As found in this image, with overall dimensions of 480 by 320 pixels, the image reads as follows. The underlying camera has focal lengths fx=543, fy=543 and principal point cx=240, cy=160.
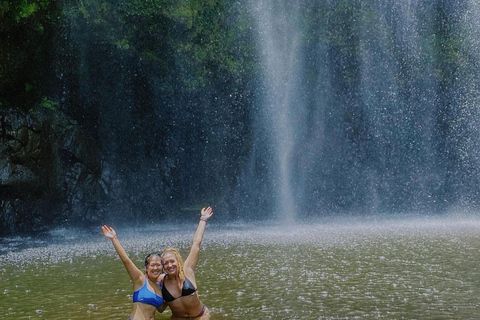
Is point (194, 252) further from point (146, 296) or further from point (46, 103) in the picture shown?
point (46, 103)

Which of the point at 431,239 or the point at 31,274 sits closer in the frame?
the point at 31,274

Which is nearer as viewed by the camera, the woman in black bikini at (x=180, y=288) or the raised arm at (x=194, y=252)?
the woman in black bikini at (x=180, y=288)

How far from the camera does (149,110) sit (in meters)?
23.9

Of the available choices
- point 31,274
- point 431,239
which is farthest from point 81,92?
point 431,239

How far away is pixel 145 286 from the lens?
5719 millimetres

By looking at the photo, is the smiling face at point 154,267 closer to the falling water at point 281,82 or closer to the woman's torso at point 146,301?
the woman's torso at point 146,301

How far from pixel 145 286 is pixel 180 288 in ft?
1.23

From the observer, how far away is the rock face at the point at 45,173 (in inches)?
709

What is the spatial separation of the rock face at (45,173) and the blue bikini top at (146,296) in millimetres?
13620

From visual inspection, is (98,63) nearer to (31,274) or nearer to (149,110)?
(149,110)

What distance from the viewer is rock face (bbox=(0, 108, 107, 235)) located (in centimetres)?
1802

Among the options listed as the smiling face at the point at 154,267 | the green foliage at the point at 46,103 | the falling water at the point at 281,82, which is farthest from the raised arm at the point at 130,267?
the falling water at the point at 281,82

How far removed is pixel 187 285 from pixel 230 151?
2005cm

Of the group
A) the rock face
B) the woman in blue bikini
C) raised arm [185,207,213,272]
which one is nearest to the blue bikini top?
the woman in blue bikini
